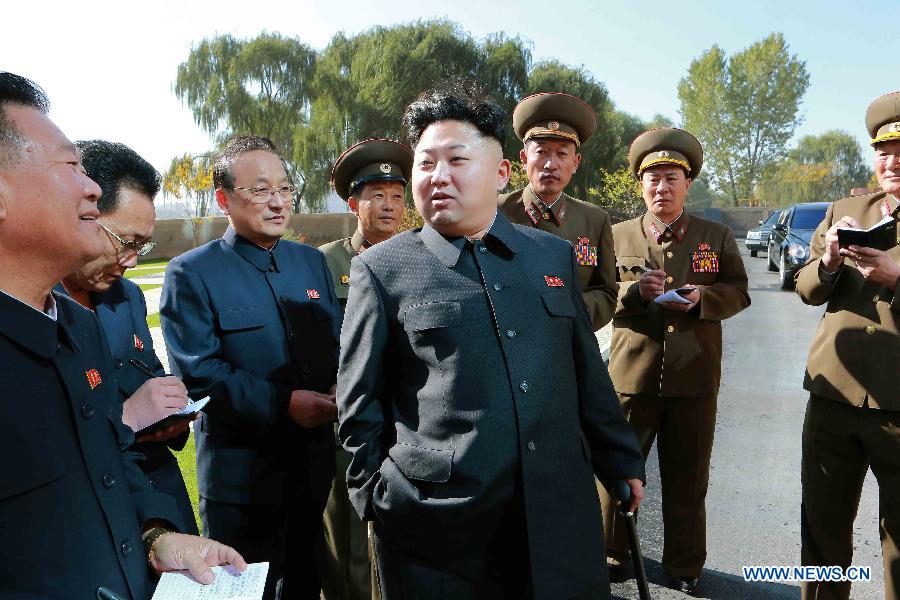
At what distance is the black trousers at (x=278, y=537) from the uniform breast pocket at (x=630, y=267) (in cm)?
221

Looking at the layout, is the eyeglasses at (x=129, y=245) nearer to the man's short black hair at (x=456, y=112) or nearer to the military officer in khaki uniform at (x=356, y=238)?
the man's short black hair at (x=456, y=112)

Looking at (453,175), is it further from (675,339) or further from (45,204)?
(675,339)

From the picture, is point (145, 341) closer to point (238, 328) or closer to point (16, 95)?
point (238, 328)

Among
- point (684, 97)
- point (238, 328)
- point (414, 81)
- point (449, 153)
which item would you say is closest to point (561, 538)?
point (449, 153)

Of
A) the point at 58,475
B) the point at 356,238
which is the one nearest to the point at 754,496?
the point at 356,238

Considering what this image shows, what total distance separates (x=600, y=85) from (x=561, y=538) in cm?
2818

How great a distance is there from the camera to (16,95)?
4.56 feet

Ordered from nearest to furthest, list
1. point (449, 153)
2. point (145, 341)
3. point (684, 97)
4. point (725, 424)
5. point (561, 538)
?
point (561, 538) → point (449, 153) → point (145, 341) → point (725, 424) → point (684, 97)

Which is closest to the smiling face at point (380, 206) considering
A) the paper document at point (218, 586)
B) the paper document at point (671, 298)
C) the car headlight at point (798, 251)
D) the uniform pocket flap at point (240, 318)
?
the uniform pocket flap at point (240, 318)

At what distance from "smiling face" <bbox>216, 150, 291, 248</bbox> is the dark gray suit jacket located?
90 cm

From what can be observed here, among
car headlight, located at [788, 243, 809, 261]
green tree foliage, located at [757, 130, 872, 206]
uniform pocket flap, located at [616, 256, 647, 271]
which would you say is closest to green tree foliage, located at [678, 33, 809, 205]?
green tree foliage, located at [757, 130, 872, 206]

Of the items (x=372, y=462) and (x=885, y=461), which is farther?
(x=885, y=461)

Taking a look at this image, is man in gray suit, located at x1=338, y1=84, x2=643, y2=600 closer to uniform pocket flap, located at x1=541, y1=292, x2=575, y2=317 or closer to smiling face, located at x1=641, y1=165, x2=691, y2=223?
uniform pocket flap, located at x1=541, y1=292, x2=575, y2=317

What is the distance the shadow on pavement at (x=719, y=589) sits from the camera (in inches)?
136
